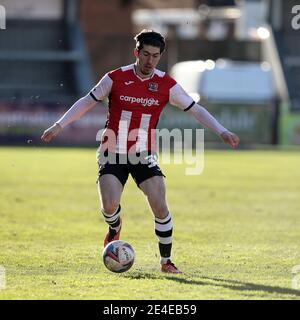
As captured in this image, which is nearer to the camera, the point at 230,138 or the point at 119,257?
the point at 119,257

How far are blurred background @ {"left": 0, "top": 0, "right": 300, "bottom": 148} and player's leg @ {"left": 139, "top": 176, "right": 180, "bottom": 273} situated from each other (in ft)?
72.9

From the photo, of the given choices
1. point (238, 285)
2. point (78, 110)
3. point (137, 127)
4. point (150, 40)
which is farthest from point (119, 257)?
point (150, 40)

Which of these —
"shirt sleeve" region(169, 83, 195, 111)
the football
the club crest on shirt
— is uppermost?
the club crest on shirt

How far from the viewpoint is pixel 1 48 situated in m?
41.6

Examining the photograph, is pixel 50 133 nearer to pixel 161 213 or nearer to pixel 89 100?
pixel 89 100

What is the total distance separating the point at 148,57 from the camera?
9227 mm

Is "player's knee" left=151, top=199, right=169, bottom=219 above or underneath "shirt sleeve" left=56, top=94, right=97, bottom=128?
underneath

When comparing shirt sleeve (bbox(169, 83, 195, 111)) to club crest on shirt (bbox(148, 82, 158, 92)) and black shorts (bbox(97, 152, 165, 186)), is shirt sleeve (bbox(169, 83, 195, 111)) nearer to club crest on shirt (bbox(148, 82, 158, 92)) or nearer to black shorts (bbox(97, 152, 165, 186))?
club crest on shirt (bbox(148, 82, 158, 92))

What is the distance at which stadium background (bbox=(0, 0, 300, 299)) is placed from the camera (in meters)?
9.28

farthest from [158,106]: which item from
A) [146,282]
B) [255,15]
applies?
[255,15]

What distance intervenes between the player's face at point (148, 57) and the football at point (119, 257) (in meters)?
1.71

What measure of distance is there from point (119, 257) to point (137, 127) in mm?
1329

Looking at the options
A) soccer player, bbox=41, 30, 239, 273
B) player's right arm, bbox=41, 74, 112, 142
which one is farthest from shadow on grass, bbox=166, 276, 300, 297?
player's right arm, bbox=41, 74, 112, 142

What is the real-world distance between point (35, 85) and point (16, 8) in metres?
3.79
